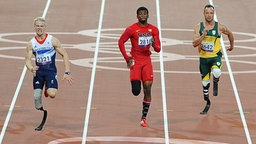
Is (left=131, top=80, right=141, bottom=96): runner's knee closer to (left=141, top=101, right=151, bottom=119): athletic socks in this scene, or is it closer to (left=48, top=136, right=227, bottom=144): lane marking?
(left=141, top=101, right=151, bottom=119): athletic socks

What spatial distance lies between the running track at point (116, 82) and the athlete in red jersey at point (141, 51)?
0.63 metres

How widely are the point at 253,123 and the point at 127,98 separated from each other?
2.88 meters

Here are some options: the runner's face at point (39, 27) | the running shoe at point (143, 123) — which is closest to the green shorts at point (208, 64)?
the running shoe at point (143, 123)

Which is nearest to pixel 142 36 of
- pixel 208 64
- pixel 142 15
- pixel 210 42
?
pixel 142 15

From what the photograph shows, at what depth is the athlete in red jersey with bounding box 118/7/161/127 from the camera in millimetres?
16891

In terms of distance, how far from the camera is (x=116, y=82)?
2052 cm

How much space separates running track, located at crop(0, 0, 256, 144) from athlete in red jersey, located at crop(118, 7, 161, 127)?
63 cm

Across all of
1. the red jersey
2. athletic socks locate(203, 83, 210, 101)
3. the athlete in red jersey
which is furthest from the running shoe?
athletic socks locate(203, 83, 210, 101)

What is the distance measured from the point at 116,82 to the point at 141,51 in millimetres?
3555

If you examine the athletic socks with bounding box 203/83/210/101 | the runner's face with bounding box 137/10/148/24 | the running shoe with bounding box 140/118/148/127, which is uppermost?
the runner's face with bounding box 137/10/148/24

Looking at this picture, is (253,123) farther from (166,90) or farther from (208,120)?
(166,90)

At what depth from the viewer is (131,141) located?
1591 centimetres

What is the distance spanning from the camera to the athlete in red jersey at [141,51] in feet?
55.4

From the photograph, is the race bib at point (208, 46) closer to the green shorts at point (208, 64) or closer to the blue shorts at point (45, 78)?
the green shorts at point (208, 64)
